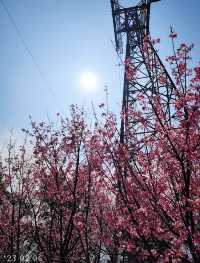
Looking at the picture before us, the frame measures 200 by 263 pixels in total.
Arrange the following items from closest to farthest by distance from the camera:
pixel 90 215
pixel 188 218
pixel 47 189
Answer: pixel 188 218, pixel 47 189, pixel 90 215

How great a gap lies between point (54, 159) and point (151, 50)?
5720mm

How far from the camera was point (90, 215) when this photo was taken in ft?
52.7

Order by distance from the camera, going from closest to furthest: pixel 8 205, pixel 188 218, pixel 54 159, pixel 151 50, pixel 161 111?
pixel 188 218, pixel 161 111, pixel 151 50, pixel 54 159, pixel 8 205

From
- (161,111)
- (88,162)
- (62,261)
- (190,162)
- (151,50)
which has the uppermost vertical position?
(151,50)

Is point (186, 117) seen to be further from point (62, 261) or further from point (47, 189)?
point (47, 189)

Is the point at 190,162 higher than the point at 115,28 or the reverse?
the reverse

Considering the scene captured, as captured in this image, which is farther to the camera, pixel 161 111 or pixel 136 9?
pixel 136 9

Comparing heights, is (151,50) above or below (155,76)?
above

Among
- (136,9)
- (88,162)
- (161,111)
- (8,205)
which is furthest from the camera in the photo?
(8,205)

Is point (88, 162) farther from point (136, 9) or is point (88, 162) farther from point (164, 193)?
point (136, 9)

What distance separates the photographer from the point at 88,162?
460 inches

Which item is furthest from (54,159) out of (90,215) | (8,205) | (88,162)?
(8,205)

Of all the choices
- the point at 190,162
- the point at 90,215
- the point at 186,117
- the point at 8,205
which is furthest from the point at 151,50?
the point at 8,205

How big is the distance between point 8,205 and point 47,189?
14.0 meters
